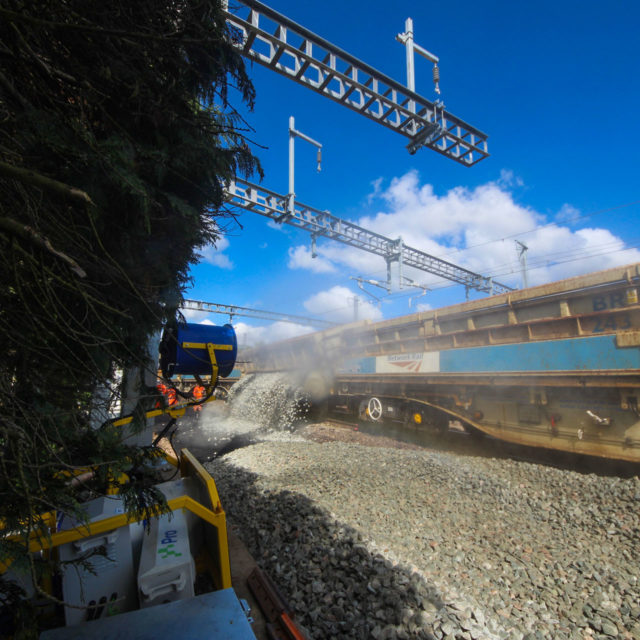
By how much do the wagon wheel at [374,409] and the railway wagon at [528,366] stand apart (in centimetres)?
3

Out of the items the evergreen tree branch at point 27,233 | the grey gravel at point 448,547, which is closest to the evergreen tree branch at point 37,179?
the evergreen tree branch at point 27,233

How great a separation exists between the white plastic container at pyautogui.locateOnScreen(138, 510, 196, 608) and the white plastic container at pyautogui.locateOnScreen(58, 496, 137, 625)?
0.16 meters

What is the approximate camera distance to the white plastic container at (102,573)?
7.44ft

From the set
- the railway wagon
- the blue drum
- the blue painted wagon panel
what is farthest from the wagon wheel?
the blue drum

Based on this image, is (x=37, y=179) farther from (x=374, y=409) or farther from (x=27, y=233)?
(x=374, y=409)

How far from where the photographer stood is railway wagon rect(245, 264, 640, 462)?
16.1ft

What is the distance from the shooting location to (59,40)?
171cm

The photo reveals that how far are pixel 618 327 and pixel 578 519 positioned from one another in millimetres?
2703

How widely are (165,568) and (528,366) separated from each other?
5.85 meters

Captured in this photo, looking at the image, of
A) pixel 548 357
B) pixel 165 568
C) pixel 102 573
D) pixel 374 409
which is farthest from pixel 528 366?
pixel 102 573

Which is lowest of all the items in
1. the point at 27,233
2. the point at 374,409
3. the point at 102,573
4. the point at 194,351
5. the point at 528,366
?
the point at 102,573

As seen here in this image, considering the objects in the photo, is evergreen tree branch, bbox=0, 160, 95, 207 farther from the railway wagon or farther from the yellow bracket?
the railway wagon

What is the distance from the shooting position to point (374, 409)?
9352mm

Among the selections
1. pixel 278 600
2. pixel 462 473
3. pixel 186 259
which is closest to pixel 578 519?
pixel 462 473
